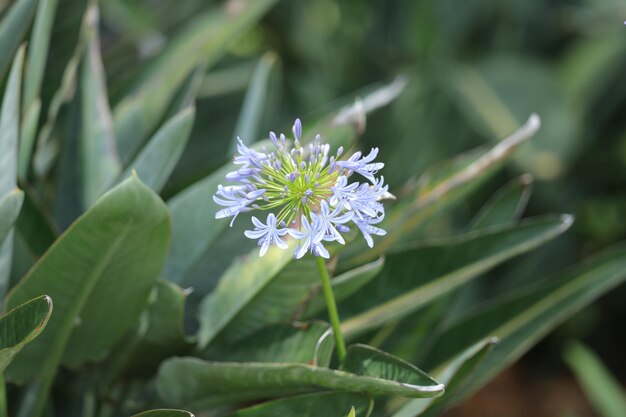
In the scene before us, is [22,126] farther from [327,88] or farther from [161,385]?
[327,88]

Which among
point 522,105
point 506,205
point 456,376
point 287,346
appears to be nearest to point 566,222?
point 506,205

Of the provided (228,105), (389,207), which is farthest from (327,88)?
(389,207)

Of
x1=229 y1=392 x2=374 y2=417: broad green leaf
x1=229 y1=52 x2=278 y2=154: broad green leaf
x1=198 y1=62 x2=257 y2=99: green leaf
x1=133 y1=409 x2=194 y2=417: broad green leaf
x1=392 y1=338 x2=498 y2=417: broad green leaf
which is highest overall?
x1=198 y1=62 x2=257 y2=99: green leaf

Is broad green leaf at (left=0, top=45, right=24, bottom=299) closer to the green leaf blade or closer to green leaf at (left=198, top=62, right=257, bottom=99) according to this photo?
the green leaf blade

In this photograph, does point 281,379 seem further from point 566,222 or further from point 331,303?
point 566,222

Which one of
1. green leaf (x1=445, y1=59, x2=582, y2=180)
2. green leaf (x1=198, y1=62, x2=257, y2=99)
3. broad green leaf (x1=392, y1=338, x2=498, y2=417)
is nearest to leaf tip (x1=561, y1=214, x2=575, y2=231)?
broad green leaf (x1=392, y1=338, x2=498, y2=417)

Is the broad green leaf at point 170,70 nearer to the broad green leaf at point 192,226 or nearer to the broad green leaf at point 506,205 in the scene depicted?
the broad green leaf at point 192,226

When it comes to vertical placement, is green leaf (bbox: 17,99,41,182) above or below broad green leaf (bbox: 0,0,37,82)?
below
